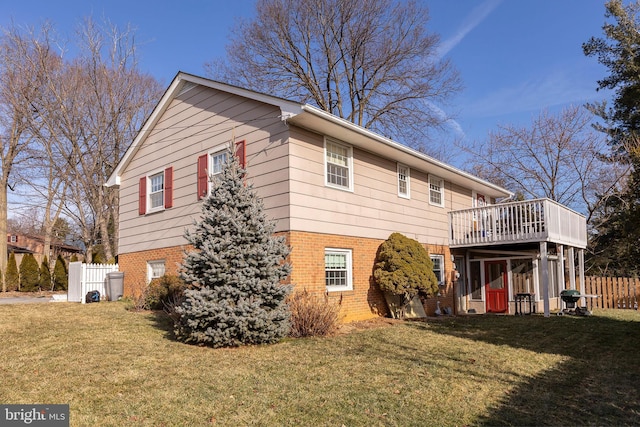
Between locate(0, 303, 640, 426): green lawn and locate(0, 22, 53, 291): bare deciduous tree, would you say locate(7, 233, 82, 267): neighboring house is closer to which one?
locate(0, 22, 53, 291): bare deciduous tree

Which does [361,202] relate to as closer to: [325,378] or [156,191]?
[156,191]

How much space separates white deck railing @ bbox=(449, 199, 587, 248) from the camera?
14109mm

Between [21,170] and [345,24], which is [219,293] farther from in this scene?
[21,170]

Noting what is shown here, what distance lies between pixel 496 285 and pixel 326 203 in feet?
29.1

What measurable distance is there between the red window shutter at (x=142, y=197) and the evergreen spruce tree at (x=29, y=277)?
13271 mm

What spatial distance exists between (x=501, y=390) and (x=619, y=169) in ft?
77.0

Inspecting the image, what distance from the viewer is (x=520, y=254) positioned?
16531 millimetres

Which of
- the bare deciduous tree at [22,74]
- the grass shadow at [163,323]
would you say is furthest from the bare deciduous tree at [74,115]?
the grass shadow at [163,323]

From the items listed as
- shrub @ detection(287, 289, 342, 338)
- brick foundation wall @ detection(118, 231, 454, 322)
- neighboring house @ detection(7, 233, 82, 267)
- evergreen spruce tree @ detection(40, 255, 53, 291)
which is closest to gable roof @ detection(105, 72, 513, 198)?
brick foundation wall @ detection(118, 231, 454, 322)

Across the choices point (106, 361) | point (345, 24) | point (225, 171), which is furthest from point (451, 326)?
point (345, 24)

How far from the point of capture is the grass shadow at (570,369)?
4871 mm

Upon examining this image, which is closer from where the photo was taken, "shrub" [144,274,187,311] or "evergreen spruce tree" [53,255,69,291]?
"shrub" [144,274,187,311]

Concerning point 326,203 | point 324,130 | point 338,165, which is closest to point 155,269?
point 326,203

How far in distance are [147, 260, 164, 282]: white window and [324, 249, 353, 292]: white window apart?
5955 millimetres
